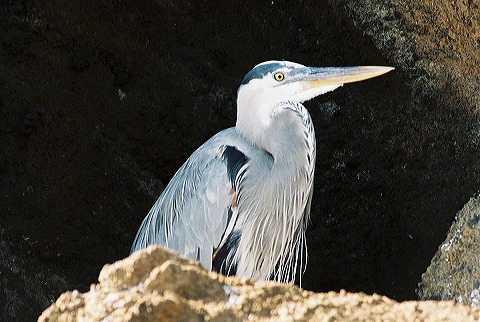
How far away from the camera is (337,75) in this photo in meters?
2.90

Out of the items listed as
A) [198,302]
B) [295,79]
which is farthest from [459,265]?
[198,302]

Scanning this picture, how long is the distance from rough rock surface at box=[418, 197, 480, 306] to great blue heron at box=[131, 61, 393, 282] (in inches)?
33.9

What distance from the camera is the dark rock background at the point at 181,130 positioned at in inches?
142

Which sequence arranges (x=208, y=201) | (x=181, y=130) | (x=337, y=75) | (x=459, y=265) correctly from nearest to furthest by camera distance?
(x=337, y=75), (x=208, y=201), (x=459, y=265), (x=181, y=130)

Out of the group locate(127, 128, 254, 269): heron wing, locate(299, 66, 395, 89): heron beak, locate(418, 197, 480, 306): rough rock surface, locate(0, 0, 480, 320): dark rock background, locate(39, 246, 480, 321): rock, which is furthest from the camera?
locate(0, 0, 480, 320): dark rock background

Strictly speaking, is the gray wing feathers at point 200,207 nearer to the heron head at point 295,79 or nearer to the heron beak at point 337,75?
the heron head at point 295,79

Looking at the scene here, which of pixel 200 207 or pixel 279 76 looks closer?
pixel 279 76

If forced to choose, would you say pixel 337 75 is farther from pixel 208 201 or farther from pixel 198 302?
pixel 198 302

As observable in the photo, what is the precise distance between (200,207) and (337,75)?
854 millimetres

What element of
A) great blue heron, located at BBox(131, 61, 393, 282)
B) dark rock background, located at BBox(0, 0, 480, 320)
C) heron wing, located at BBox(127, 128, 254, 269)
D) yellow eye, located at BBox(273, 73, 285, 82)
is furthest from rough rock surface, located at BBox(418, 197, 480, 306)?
yellow eye, located at BBox(273, 73, 285, 82)

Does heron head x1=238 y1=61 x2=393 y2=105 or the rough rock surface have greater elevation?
heron head x1=238 y1=61 x2=393 y2=105

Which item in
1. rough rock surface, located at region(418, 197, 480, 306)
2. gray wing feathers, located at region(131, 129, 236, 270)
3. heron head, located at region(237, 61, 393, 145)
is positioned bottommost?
rough rock surface, located at region(418, 197, 480, 306)

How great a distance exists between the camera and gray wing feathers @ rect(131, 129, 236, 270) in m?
3.05

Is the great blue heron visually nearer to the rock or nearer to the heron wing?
the heron wing
